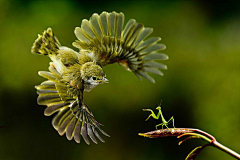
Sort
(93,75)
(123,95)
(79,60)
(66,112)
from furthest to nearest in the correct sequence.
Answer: (123,95) < (66,112) < (79,60) < (93,75)

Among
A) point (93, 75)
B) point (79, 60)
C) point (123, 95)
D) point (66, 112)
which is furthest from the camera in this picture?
point (123, 95)

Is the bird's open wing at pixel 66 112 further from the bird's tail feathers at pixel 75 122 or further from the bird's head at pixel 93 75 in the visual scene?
the bird's head at pixel 93 75

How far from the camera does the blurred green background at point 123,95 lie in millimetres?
3486

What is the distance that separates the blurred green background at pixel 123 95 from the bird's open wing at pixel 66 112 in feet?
5.83

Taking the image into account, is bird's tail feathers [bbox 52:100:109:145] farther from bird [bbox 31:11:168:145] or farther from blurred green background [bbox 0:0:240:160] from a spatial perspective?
blurred green background [bbox 0:0:240:160]

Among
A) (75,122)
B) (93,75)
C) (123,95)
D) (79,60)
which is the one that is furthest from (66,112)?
(123,95)

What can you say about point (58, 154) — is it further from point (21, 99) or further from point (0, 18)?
point (0, 18)

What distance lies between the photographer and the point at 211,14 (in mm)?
A: 4730

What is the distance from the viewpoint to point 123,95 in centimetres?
359

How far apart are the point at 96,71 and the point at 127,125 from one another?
7.32 feet

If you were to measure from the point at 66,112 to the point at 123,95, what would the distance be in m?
1.94

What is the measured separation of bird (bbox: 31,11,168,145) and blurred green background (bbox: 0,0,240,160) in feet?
5.84

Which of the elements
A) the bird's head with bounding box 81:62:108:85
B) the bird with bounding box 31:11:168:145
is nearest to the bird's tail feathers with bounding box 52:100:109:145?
the bird with bounding box 31:11:168:145

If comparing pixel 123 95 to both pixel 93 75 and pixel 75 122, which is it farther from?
pixel 93 75
